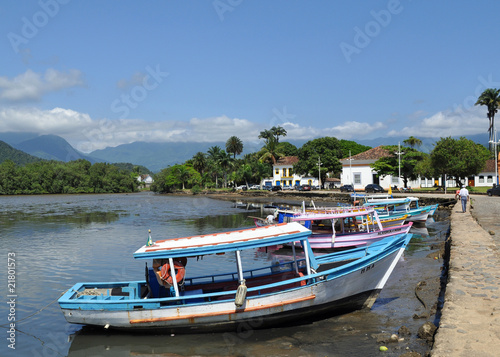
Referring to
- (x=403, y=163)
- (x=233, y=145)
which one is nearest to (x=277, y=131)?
(x=233, y=145)

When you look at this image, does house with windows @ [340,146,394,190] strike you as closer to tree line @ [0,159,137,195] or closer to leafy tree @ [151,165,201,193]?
leafy tree @ [151,165,201,193]

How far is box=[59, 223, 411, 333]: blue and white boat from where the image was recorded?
32.6ft

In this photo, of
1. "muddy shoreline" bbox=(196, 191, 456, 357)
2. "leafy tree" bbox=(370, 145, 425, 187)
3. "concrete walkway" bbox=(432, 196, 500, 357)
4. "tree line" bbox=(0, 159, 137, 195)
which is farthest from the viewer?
"tree line" bbox=(0, 159, 137, 195)

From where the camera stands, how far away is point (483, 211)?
28.6 m

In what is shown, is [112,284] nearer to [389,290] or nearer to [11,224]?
[389,290]

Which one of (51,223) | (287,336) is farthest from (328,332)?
(51,223)

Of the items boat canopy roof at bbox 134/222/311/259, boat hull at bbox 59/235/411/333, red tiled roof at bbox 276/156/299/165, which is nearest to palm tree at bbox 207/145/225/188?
red tiled roof at bbox 276/156/299/165

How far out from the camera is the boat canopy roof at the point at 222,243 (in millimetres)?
10039

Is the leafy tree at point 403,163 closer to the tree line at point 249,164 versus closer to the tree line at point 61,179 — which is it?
the tree line at point 249,164

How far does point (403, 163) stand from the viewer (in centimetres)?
5894

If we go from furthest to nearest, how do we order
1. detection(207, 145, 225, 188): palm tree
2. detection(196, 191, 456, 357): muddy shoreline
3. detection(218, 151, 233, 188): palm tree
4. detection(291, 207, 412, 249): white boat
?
detection(207, 145, 225, 188): palm tree < detection(218, 151, 233, 188): palm tree < detection(291, 207, 412, 249): white boat < detection(196, 191, 456, 357): muddy shoreline

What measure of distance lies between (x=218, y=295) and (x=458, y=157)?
43.7 metres

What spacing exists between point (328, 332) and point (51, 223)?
3231 centimetres

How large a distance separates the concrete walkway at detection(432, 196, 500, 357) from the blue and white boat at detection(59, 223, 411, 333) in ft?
7.29
